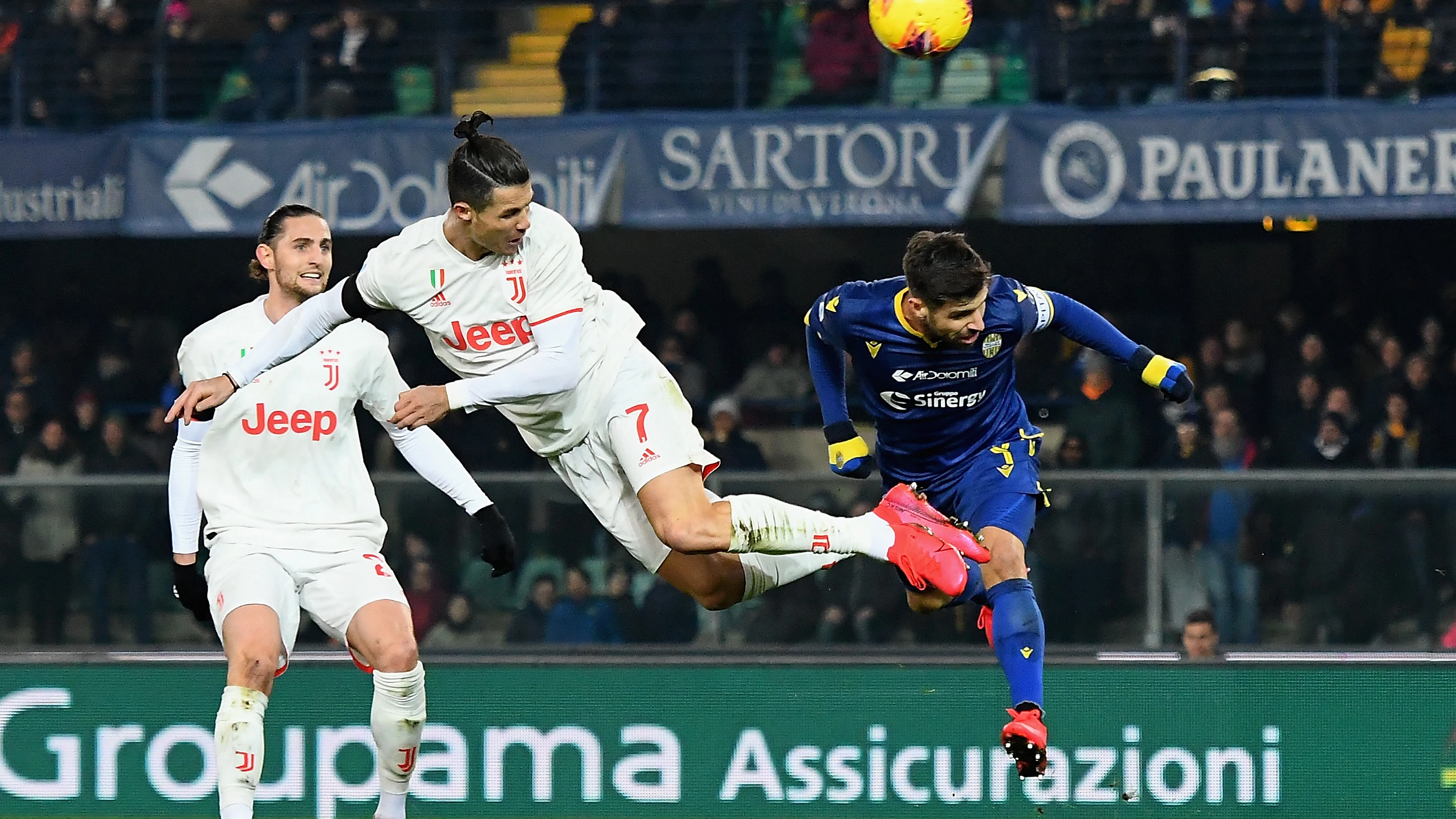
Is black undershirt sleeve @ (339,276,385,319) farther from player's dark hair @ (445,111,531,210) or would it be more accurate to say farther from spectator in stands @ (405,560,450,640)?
spectator in stands @ (405,560,450,640)

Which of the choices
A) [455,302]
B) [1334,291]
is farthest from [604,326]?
[1334,291]

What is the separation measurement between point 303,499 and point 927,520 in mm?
2002

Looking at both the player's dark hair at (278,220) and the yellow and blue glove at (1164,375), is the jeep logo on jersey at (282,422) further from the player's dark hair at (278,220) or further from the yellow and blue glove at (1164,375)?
the yellow and blue glove at (1164,375)

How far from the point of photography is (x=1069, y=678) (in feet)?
27.3

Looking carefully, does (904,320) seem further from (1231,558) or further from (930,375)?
(1231,558)

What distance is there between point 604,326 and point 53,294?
33.2 ft

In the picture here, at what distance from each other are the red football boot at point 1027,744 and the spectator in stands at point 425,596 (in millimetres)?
3838

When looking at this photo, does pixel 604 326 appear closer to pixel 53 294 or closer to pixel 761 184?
pixel 761 184

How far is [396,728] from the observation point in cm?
681

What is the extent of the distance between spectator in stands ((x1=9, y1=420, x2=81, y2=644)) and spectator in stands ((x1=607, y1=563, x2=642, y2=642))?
238cm

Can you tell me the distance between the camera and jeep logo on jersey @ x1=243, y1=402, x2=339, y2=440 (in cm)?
701

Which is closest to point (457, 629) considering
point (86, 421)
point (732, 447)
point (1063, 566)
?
point (732, 447)

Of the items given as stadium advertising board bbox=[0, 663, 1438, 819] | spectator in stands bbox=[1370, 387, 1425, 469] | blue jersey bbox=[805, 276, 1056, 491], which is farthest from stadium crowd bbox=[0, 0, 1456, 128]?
blue jersey bbox=[805, 276, 1056, 491]

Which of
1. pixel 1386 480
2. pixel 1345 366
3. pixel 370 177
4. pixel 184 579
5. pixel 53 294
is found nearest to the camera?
pixel 184 579
